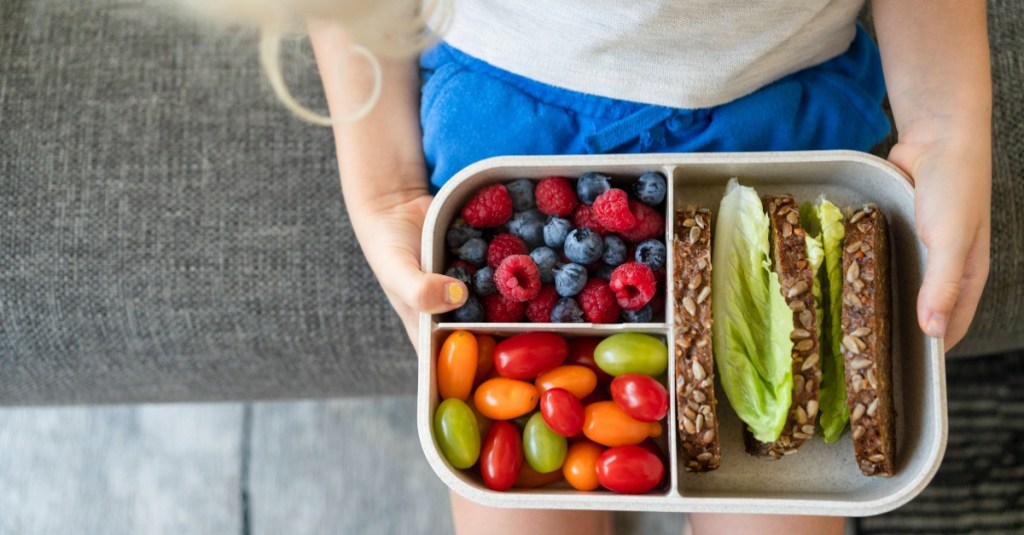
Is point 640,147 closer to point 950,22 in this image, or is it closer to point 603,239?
point 603,239

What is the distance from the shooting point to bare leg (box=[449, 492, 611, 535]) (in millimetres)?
1020

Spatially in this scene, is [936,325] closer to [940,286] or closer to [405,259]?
[940,286]

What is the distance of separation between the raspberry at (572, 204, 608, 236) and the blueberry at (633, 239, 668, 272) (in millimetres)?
48

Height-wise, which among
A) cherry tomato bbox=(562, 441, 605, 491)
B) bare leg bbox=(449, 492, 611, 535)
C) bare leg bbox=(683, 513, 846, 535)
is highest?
cherry tomato bbox=(562, 441, 605, 491)

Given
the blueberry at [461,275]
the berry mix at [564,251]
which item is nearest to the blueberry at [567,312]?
the berry mix at [564,251]

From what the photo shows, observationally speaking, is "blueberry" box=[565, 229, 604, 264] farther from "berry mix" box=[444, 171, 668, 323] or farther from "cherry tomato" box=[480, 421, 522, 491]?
"cherry tomato" box=[480, 421, 522, 491]

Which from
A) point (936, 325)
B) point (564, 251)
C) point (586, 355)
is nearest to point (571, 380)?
point (586, 355)

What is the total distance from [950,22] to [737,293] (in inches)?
16.1

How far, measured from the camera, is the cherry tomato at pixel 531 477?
91cm

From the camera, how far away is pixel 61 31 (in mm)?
1253

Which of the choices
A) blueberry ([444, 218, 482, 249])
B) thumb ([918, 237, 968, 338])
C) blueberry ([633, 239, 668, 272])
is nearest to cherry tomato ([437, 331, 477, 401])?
blueberry ([444, 218, 482, 249])

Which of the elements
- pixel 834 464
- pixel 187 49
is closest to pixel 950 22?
pixel 834 464

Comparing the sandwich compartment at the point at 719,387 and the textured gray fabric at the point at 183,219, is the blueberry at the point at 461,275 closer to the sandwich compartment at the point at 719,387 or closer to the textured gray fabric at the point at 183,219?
Answer: the sandwich compartment at the point at 719,387

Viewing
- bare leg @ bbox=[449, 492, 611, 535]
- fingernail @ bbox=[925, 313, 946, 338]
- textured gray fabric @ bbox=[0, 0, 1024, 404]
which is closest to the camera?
fingernail @ bbox=[925, 313, 946, 338]
